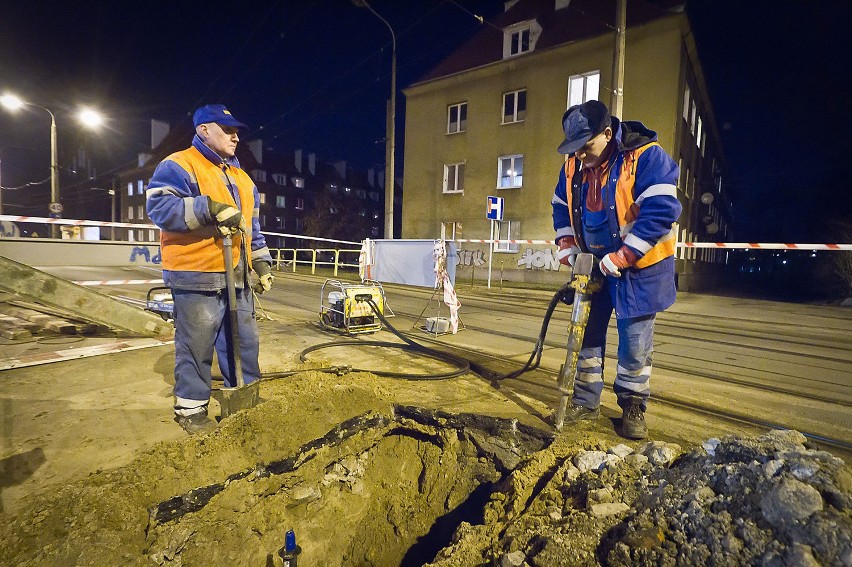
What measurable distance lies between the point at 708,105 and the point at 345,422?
2566 cm

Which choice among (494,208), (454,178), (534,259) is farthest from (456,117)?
(494,208)

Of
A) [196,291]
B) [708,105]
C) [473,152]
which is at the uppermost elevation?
[708,105]

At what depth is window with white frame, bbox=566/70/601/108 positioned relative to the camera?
16297mm

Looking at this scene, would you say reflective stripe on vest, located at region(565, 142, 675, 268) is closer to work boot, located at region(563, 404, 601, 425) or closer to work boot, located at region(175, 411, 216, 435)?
work boot, located at region(563, 404, 601, 425)

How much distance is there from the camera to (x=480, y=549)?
5.68ft

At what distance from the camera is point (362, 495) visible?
8.20 ft

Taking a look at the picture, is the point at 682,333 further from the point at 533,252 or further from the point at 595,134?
the point at 533,252

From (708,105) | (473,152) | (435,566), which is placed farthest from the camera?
(708,105)

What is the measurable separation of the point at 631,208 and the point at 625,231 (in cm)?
14

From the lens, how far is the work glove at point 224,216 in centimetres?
250

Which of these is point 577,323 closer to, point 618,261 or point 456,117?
point 618,261

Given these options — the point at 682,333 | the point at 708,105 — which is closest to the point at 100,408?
the point at 682,333

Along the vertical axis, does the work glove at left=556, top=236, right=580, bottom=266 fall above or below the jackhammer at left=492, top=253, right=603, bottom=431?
above

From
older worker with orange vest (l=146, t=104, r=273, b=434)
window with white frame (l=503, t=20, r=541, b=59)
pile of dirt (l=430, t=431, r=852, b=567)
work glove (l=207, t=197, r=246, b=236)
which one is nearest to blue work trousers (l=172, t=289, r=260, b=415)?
older worker with orange vest (l=146, t=104, r=273, b=434)
